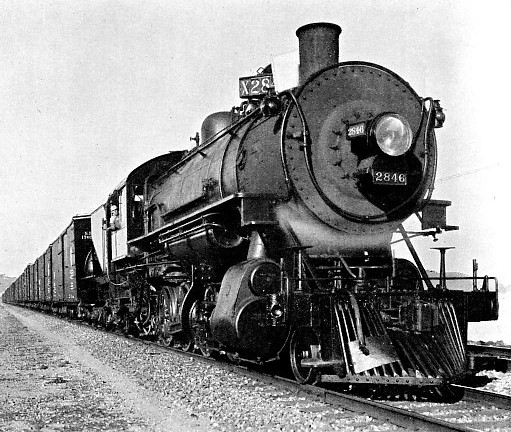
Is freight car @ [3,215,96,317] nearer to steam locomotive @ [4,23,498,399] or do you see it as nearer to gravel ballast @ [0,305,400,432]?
gravel ballast @ [0,305,400,432]

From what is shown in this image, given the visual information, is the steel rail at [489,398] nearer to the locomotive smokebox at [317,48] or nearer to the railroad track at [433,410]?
the railroad track at [433,410]

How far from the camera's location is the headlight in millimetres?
6699

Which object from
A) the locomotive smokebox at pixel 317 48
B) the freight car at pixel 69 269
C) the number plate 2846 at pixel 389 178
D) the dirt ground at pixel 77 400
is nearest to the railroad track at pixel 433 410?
the dirt ground at pixel 77 400

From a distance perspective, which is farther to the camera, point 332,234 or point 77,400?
point 332,234

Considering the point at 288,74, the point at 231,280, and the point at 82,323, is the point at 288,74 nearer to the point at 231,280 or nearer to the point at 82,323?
the point at 231,280

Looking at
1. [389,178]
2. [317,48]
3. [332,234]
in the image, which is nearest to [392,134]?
[389,178]

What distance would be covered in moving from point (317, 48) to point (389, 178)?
5.76 feet

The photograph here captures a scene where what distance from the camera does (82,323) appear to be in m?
21.3

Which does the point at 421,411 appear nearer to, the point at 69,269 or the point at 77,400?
the point at 77,400

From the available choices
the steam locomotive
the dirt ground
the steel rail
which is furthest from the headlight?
the dirt ground

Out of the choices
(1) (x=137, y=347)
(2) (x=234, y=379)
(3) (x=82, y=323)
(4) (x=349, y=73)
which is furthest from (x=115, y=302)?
(4) (x=349, y=73)

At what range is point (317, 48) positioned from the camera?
751 centimetres

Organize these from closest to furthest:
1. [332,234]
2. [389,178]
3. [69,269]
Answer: [389,178] → [332,234] → [69,269]

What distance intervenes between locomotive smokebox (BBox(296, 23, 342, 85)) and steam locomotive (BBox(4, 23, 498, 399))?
0.04 feet
